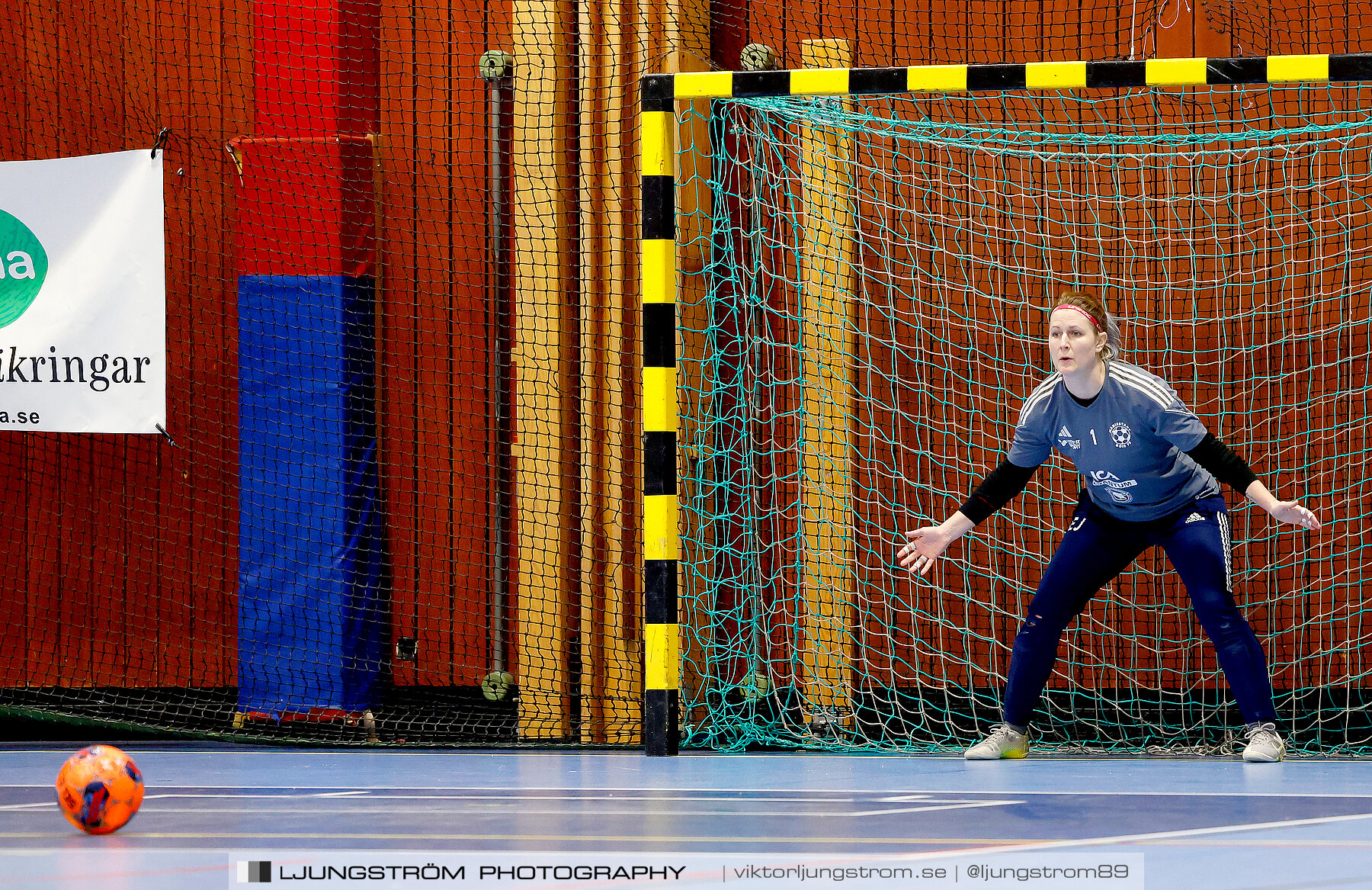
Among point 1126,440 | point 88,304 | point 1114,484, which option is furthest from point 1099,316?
point 88,304

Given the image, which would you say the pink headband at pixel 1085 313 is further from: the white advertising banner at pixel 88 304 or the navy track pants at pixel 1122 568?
the white advertising banner at pixel 88 304

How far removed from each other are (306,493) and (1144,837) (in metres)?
3.80

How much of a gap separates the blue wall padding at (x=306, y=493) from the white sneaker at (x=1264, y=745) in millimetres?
3449

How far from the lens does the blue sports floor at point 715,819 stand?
3.07 meters

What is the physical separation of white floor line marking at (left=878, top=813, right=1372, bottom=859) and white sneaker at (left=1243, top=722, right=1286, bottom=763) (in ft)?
3.35

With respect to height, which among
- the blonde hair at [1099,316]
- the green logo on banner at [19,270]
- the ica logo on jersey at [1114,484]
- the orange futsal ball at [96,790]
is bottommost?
the orange futsal ball at [96,790]

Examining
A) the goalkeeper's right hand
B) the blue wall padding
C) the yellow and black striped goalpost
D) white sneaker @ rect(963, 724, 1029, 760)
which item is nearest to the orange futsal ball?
the yellow and black striped goalpost

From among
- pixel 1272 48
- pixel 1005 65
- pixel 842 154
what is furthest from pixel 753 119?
pixel 1272 48

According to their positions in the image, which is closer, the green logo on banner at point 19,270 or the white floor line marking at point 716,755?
the white floor line marking at point 716,755

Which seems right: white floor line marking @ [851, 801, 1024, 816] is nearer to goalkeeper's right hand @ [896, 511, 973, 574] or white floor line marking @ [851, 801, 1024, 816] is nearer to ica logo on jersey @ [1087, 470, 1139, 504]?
goalkeeper's right hand @ [896, 511, 973, 574]

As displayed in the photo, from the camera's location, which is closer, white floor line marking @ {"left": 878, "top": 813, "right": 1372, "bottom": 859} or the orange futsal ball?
white floor line marking @ {"left": 878, "top": 813, "right": 1372, "bottom": 859}

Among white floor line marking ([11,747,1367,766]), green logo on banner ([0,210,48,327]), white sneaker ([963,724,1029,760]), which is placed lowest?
white floor line marking ([11,747,1367,766])

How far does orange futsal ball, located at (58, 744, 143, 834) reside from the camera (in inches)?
139

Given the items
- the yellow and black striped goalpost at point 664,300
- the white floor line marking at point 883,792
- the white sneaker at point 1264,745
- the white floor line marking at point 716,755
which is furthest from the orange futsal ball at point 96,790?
the white sneaker at point 1264,745
